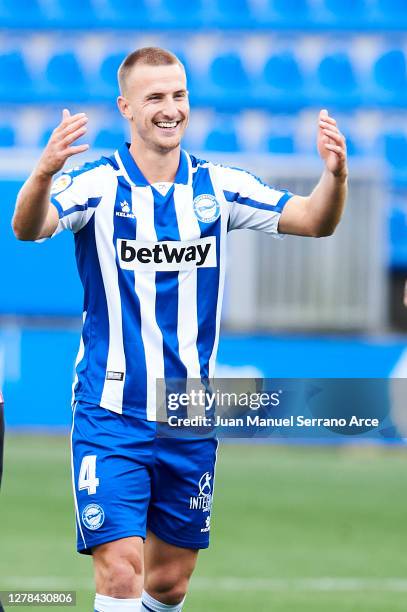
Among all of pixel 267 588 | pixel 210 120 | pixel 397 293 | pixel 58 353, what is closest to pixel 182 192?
pixel 267 588

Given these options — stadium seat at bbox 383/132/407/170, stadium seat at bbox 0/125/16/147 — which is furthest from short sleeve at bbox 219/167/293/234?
stadium seat at bbox 0/125/16/147

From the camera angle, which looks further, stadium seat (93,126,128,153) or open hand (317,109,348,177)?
stadium seat (93,126,128,153)

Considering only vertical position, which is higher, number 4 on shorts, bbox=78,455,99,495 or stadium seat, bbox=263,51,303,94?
stadium seat, bbox=263,51,303,94

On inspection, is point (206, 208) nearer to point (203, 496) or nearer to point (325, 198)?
point (325, 198)

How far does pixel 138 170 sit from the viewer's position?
4453 millimetres

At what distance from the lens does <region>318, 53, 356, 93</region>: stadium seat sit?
17.1 meters

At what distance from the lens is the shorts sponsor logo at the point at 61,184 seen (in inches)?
167

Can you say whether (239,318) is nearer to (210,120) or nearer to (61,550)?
(210,120)

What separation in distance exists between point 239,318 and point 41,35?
5.99 metres

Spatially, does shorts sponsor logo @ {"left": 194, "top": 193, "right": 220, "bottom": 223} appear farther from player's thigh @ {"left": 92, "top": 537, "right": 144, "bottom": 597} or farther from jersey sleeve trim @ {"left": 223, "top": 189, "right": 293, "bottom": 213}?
player's thigh @ {"left": 92, "top": 537, "right": 144, "bottom": 597}

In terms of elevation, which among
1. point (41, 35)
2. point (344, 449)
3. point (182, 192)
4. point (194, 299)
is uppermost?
point (41, 35)

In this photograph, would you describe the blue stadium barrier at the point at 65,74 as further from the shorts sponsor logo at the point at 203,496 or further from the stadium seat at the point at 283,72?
the shorts sponsor logo at the point at 203,496

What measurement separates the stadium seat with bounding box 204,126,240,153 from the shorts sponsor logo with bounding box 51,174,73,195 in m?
12.2

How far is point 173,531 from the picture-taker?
176 inches
